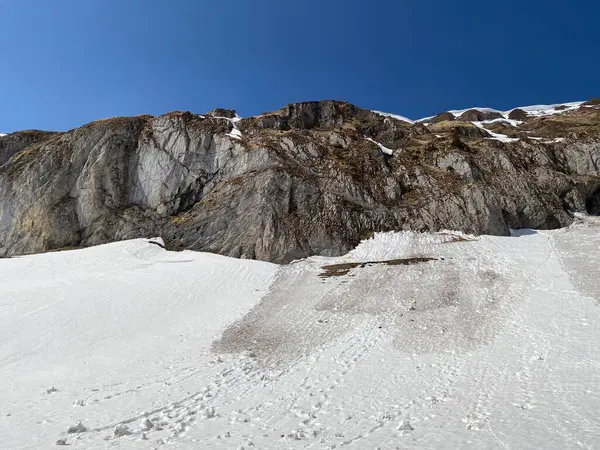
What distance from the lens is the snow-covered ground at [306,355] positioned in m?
8.80

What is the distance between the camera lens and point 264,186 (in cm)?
4144

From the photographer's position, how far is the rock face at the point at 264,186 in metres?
39.0

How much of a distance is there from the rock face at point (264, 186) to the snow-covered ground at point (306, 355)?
908cm

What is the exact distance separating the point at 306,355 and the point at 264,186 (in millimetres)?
28374

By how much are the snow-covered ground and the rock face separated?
9080 millimetres

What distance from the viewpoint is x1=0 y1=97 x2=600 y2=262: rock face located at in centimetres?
3903

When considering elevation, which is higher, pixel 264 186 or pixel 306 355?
pixel 264 186

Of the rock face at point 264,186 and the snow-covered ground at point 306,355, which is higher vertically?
the rock face at point 264,186

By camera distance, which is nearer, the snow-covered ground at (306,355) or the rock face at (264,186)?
the snow-covered ground at (306,355)

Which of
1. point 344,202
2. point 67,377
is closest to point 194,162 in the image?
point 344,202

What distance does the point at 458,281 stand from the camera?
80.7 feet

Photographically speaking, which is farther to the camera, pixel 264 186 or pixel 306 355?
pixel 264 186

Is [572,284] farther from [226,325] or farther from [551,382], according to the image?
[226,325]

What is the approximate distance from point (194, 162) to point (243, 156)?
21.4 ft
